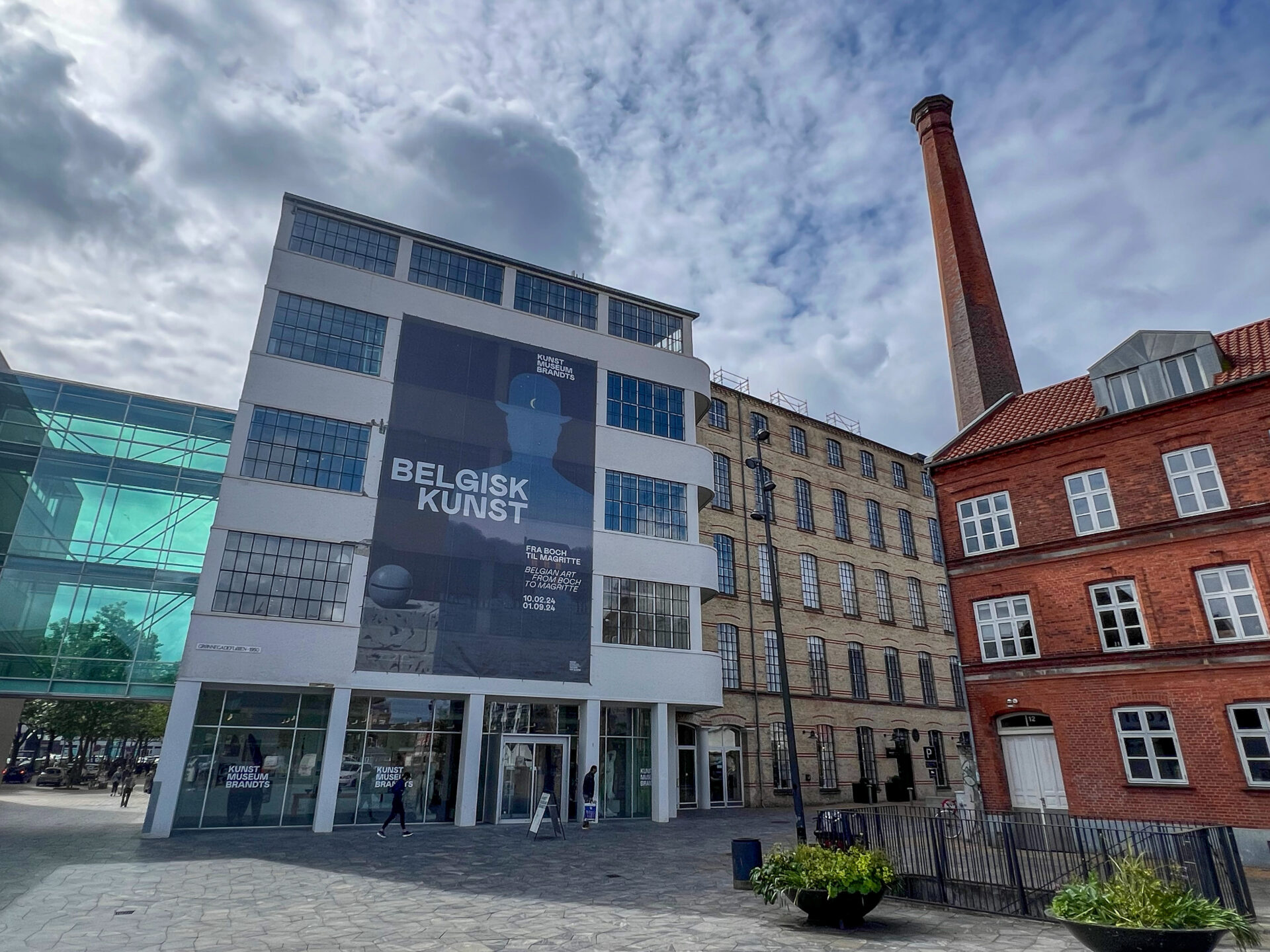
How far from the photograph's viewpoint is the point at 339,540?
21.0 meters

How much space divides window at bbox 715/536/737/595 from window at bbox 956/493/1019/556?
11.1 metres

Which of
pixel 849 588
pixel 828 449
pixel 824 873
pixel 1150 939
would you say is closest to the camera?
pixel 1150 939

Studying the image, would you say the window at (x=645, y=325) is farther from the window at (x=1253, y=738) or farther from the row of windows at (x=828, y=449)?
the window at (x=1253, y=738)

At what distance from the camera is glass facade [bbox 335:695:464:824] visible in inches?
806

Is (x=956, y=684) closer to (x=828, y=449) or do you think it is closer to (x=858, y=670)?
(x=858, y=670)

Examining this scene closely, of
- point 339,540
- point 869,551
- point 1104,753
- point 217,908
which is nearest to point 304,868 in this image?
point 217,908

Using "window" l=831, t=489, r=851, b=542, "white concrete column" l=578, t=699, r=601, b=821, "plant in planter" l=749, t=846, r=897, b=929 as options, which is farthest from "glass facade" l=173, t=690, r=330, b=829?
"window" l=831, t=489, r=851, b=542

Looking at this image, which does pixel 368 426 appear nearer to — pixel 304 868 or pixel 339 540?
pixel 339 540

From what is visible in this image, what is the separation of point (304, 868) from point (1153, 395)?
904 inches

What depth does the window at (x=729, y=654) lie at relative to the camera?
30047 millimetres

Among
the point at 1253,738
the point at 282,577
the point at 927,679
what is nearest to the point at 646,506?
the point at 282,577

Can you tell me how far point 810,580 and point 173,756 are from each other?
25525 mm

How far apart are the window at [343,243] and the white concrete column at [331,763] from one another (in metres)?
13.6

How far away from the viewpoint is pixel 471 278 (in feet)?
84.3
